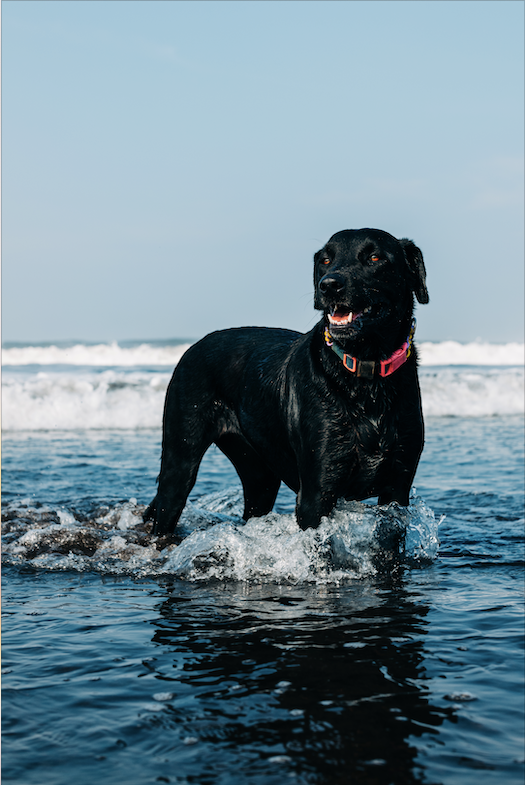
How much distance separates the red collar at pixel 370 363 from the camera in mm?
3830

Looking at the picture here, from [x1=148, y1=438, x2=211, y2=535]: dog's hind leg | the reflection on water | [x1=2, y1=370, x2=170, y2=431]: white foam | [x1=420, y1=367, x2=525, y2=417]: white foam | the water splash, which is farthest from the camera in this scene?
[x1=420, y1=367, x2=525, y2=417]: white foam

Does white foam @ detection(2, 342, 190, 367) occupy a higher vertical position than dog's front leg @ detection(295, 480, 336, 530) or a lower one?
higher

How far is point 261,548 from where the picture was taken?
4527 mm

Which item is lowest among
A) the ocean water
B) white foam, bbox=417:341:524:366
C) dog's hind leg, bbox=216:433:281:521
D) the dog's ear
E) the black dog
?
the ocean water

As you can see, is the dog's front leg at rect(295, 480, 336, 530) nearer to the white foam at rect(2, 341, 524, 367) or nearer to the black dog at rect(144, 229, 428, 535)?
the black dog at rect(144, 229, 428, 535)

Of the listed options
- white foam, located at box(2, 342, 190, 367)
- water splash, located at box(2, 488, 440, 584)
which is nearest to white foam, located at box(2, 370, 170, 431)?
water splash, located at box(2, 488, 440, 584)

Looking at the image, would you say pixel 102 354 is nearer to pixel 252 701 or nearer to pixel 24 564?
pixel 24 564

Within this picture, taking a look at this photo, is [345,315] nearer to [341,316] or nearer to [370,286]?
[341,316]

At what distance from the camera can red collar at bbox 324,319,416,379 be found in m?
3.83

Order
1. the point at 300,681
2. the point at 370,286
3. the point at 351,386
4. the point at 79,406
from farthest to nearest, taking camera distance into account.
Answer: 1. the point at 79,406
2. the point at 351,386
3. the point at 370,286
4. the point at 300,681

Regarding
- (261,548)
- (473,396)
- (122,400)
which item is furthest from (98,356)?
(261,548)

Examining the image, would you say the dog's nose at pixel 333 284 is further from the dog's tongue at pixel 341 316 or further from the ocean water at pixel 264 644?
the ocean water at pixel 264 644

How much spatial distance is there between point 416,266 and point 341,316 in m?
0.62

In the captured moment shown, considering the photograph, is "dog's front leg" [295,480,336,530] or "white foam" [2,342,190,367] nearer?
"dog's front leg" [295,480,336,530]
